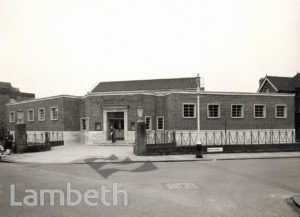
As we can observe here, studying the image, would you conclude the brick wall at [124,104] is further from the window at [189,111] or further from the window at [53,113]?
the window at [53,113]

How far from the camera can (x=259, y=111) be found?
2759 centimetres

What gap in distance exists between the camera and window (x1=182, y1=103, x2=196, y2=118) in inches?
1008

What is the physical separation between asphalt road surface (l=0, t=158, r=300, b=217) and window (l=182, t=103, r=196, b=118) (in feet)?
44.1

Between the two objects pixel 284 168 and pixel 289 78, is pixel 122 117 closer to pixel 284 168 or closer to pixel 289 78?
pixel 284 168

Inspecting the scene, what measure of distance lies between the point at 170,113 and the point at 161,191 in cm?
1746

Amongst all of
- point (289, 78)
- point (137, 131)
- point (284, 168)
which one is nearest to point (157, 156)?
point (137, 131)

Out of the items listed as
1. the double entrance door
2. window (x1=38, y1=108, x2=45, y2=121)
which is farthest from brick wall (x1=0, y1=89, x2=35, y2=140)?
the double entrance door

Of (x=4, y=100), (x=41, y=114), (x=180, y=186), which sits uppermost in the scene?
(x=4, y=100)

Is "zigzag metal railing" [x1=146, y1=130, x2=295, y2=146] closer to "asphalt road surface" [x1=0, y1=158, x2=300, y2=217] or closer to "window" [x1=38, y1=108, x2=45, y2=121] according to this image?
"asphalt road surface" [x1=0, y1=158, x2=300, y2=217]

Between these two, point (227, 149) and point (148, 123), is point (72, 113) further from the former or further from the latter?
point (227, 149)

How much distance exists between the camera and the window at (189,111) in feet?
84.0

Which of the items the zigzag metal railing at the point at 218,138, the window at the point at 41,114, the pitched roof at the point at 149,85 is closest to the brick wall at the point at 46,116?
the window at the point at 41,114

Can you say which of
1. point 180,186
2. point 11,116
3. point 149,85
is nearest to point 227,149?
point 180,186

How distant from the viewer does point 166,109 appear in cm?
2705
